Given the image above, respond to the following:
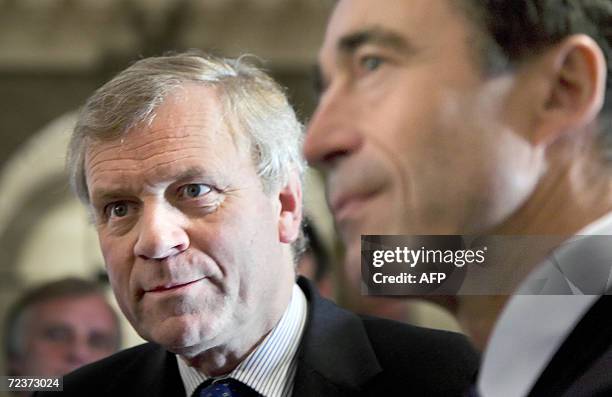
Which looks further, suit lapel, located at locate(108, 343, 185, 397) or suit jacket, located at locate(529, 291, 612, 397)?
suit lapel, located at locate(108, 343, 185, 397)

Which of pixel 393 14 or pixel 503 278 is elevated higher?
pixel 393 14

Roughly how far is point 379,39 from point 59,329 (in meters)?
0.55

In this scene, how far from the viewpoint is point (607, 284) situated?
75 centimetres

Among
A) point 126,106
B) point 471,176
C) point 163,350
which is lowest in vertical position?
point 163,350

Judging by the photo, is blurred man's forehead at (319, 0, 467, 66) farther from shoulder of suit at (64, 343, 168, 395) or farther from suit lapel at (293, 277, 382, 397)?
shoulder of suit at (64, 343, 168, 395)

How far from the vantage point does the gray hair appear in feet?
3.05

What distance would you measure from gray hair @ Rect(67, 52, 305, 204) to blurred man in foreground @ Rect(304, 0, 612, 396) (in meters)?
0.11

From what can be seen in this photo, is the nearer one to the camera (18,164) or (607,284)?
(607,284)

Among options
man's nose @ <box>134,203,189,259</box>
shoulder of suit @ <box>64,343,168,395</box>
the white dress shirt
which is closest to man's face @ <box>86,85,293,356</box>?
man's nose @ <box>134,203,189,259</box>

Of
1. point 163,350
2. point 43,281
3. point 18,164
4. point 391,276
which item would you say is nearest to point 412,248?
point 391,276

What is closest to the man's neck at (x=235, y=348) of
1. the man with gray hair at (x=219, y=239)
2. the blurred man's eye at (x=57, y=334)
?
the man with gray hair at (x=219, y=239)

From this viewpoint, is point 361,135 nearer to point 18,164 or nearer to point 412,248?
point 412,248

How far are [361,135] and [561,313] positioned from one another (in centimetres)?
22

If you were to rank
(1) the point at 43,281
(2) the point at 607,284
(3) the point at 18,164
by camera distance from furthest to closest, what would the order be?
(3) the point at 18,164, (1) the point at 43,281, (2) the point at 607,284
